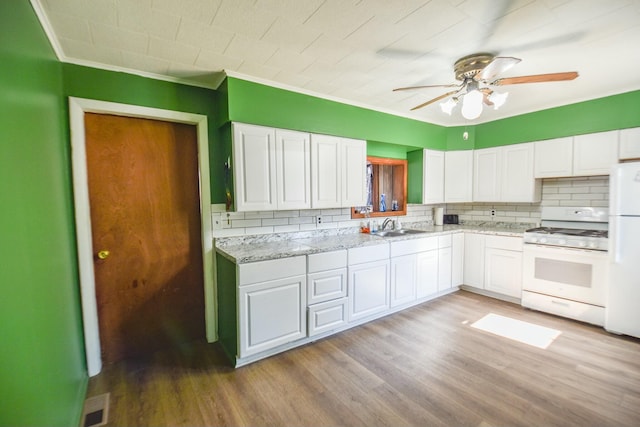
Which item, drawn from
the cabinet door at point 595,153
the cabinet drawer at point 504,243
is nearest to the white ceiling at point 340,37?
the cabinet door at point 595,153

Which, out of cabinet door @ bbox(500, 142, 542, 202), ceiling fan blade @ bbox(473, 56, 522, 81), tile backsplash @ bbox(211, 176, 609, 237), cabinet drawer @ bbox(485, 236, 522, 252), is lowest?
cabinet drawer @ bbox(485, 236, 522, 252)

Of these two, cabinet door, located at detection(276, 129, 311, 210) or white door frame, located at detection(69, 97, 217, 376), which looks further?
cabinet door, located at detection(276, 129, 311, 210)

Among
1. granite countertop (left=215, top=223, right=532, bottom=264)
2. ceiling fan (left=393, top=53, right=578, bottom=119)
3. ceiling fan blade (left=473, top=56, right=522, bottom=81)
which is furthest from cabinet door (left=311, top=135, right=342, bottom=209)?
ceiling fan blade (left=473, top=56, right=522, bottom=81)

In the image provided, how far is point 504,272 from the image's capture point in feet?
11.6

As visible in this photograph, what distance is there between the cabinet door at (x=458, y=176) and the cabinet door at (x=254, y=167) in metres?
2.84

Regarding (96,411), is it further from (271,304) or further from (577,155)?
(577,155)

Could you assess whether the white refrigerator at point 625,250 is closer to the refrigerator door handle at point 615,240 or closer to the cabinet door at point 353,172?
the refrigerator door handle at point 615,240

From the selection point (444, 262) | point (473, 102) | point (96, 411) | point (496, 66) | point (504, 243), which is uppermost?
point (496, 66)

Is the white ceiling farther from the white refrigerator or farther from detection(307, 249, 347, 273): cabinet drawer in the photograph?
detection(307, 249, 347, 273): cabinet drawer

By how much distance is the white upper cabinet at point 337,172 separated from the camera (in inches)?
111

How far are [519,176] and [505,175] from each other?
16 centimetres

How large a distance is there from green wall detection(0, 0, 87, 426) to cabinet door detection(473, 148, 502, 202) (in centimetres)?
460

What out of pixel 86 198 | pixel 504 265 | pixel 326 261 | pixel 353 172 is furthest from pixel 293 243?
pixel 504 265

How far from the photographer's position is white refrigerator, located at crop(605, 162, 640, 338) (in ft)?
8.27
